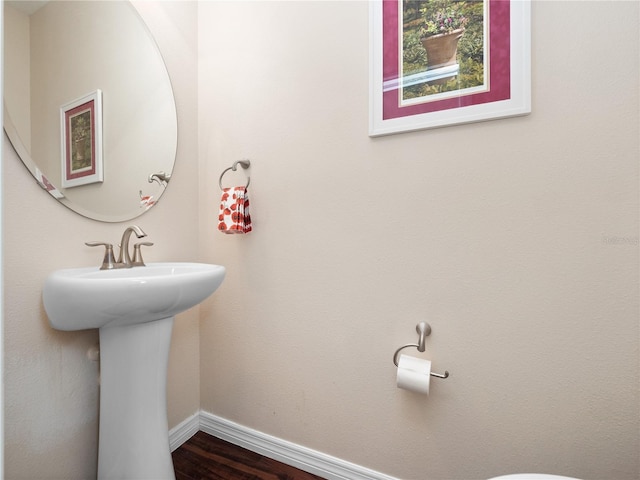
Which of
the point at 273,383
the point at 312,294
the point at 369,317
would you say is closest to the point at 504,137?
the point at 369,317

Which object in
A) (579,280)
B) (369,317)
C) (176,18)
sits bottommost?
(369,317)

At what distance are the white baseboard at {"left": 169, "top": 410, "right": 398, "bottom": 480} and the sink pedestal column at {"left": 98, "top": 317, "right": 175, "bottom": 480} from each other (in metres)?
0.36

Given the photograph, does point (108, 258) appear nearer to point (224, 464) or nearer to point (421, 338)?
point (224, 464)

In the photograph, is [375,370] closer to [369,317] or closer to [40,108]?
[369,317]

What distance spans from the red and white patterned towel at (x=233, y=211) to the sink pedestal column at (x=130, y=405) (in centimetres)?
42

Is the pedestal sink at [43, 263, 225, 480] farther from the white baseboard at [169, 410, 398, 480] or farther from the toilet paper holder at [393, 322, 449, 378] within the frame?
the toilet paper holder at [393, 322, 449, 378]

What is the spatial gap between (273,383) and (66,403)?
27.5 inches

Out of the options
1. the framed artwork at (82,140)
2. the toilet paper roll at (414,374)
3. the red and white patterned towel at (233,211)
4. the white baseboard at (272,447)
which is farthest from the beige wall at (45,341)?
the toilet paper roll at (414,374)

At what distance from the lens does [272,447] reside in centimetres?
135

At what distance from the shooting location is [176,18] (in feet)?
4.58

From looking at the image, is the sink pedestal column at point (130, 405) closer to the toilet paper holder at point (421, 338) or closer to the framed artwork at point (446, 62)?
the toilet paper holder at point (421, 338)

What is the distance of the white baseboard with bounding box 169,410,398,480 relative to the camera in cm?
121

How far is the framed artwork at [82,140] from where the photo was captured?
107 centimetres

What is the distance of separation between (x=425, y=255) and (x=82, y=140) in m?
1.22
